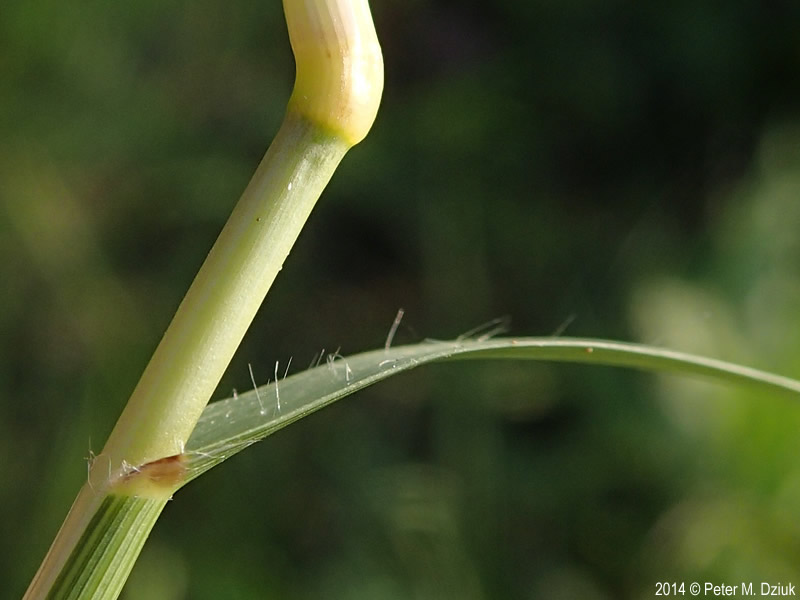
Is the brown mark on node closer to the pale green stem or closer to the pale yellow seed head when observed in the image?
the pale green stem

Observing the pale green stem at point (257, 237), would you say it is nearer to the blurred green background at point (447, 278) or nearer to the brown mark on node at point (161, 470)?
the brown mark on node at point (161, 470)

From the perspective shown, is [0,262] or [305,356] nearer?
[0,262]

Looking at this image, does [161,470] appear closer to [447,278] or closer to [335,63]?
[335,63]

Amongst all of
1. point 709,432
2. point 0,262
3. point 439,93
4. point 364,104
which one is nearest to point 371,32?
point 364,104

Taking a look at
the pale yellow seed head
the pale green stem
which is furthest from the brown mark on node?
the pale yellow seed head

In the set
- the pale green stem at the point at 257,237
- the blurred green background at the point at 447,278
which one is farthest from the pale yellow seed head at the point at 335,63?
the blurred green background at the point at 447,278

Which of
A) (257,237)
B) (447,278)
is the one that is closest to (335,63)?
(257,237)

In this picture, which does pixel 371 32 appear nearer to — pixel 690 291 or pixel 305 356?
pixel 690 291
